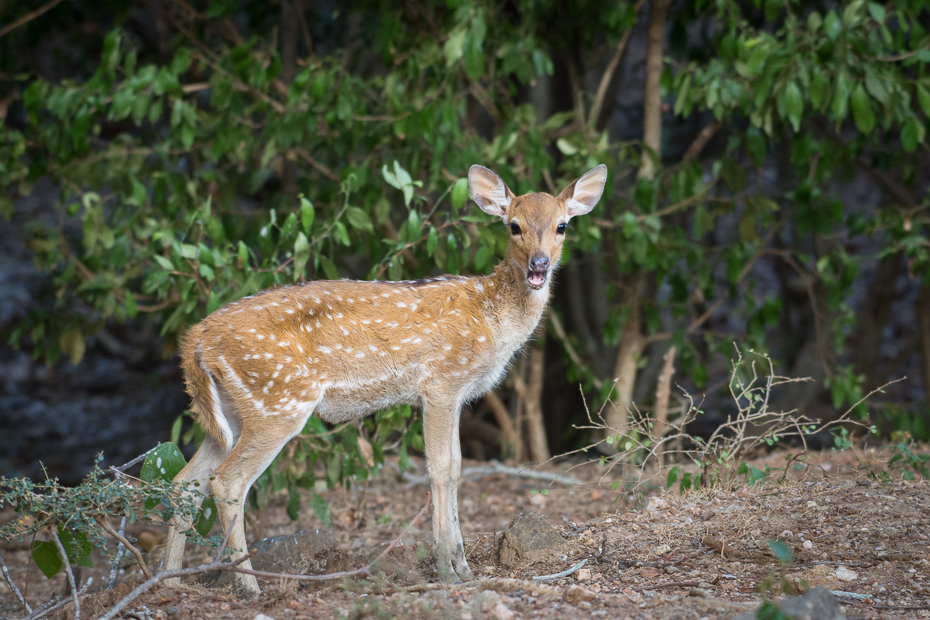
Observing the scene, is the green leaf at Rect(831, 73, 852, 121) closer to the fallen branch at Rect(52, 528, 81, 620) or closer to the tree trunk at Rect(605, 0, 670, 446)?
the tree trunk at Rect(605, 0, 670, 446)

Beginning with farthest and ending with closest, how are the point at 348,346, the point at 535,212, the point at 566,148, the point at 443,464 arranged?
the point at 566,148 → the point at 535,212 → the point at 443,464 → the point at 348,346

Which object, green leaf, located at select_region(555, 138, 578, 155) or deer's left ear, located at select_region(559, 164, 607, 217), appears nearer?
deer's left ear, located at select_region(559, 164, 607, 217)

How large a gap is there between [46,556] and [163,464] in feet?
2.25

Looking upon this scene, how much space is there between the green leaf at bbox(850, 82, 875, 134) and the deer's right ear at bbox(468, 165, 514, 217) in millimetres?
2390

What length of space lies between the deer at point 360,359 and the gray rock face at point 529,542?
9.3 inches

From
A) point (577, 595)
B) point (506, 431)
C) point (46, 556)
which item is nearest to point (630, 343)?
point (506, 431)

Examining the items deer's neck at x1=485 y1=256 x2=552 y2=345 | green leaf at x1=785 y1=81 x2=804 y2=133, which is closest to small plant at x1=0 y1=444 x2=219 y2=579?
deer's neck at x1=485 y1=256 x2=552 y2=345

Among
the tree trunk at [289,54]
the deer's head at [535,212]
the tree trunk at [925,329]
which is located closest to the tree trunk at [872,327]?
the tree trunk at [925,329]

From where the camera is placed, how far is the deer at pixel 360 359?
4.71 metres

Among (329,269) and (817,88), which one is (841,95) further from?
(329,269)

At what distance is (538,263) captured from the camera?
5102mm

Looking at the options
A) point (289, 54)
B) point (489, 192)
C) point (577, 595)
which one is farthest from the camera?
point (289, 54)

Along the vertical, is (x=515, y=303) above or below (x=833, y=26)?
below

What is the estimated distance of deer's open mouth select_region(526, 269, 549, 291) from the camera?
5090 millimetres
